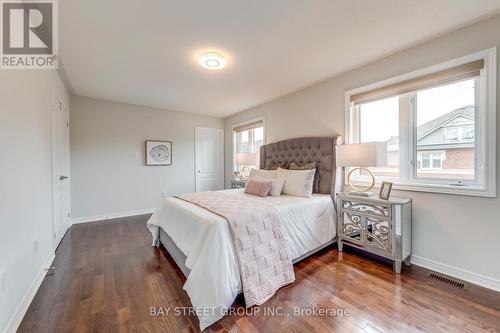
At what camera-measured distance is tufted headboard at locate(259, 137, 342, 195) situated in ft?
9.78

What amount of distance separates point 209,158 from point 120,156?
2009mm

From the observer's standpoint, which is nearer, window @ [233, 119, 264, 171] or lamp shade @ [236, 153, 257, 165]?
lamp shade @ [236, 153, 257, 165]

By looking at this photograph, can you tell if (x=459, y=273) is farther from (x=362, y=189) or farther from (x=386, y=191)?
(x=362, y=189)

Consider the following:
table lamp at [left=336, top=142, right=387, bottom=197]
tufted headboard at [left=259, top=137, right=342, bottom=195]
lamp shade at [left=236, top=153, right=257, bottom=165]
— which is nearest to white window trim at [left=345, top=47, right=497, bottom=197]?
table lamp at [left=336, top=142, right=387, bottom=197]

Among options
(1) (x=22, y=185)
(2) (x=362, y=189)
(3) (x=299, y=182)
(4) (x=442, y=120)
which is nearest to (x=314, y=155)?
(3) (x=299, y=182)

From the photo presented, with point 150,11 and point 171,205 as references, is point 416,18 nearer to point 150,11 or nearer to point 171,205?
point 150,11

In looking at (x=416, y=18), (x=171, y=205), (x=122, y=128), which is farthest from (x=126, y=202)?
(x=416, y=18)

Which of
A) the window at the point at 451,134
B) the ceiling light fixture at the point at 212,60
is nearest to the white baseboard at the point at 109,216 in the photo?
the ceiling light fixture at the point at 212,60

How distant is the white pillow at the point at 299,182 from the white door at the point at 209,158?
9.39 feet

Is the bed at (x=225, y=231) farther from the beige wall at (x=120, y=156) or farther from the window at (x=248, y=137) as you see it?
the beige wall at (x=120, y=156)

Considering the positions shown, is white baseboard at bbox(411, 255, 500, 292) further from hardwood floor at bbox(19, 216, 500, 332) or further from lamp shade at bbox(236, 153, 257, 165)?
lamp shade at bbox(236, 153, 257, 165)

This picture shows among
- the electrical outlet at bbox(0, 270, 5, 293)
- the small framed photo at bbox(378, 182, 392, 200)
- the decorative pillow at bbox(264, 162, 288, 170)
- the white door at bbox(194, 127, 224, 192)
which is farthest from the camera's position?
the white door at bbox(194, 127, 224, 192)

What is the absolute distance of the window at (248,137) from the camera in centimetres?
464

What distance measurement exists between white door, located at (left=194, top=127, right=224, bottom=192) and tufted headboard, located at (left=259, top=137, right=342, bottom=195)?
6.50 ft
